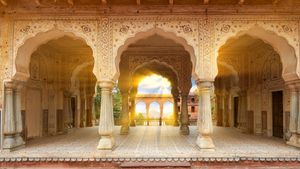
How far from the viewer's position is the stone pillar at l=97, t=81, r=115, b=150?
26.5ft

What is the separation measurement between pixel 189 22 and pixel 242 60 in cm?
602

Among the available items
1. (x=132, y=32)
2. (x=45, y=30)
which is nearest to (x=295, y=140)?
(x=132, y=32)

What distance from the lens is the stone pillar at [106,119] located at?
806 cm

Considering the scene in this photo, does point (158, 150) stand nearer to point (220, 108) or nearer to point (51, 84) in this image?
point (51, 84)

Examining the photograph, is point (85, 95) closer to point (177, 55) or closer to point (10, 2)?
point (177, 55)

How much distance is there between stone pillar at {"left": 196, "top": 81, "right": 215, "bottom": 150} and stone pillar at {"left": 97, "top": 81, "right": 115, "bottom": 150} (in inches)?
91.2

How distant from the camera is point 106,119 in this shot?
8.16 metres

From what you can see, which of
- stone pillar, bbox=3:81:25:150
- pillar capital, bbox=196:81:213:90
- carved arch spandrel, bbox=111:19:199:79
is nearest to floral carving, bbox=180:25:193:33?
carved arch spandrel, bbox=111:19:199:79

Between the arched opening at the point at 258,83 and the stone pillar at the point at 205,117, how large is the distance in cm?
344

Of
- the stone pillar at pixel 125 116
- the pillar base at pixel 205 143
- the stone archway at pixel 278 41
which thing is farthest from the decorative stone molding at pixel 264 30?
the stone pillar at pixel 125 116

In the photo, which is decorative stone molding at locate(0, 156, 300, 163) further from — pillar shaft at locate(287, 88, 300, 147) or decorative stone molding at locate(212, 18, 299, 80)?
decorative stone molding at locate(212, 18, 299, 80)

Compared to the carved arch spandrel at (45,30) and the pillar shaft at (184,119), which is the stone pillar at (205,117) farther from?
the pillar shaft at (184,119)

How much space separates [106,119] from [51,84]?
518cm

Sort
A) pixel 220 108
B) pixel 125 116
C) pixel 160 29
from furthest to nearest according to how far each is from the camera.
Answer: pixel 220 108 < pixel 125 116 < pixel 160 29
